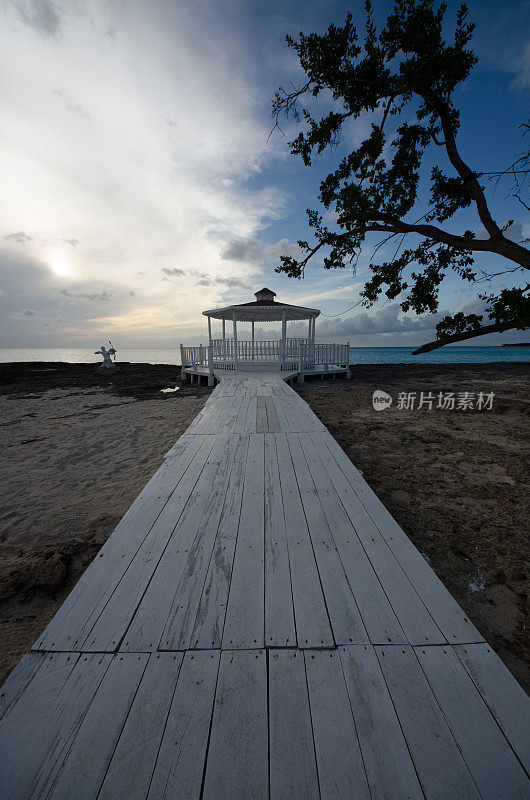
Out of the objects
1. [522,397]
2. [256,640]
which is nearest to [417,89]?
[256,640]

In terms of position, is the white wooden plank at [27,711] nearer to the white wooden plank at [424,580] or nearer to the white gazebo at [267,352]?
the white wooden plank at [424,580]

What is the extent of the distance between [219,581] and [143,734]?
796 millimetres

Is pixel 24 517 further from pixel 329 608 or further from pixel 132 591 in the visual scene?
pixel 329 608

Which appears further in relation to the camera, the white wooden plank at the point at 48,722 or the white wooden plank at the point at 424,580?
the white wooden plank at the point at 424,580

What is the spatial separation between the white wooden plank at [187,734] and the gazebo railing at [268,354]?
503 inches

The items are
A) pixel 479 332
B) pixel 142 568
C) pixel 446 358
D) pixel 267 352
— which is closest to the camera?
pixel 142 568

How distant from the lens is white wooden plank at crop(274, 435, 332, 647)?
153 cm

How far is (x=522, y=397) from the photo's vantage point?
10.2m

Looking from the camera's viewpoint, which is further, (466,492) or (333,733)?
(466,492)

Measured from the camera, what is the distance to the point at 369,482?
A: 4.23 metres

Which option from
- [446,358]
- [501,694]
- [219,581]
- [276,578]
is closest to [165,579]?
[219,581]

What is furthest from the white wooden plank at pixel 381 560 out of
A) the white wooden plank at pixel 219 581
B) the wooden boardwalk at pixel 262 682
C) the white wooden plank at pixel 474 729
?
the white wooden plank at pixel 219 581

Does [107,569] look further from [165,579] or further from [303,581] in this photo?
[303,581]

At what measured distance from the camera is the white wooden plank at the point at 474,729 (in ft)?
3.34
